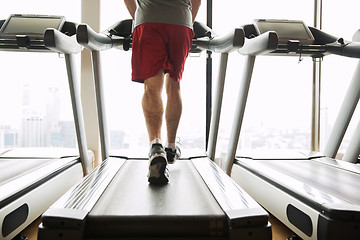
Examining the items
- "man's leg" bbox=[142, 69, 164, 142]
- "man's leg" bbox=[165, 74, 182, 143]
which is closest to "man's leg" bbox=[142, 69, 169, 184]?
"man's leg" bbox=[142, 69, 164, 142]

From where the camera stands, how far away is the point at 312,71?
3.51m

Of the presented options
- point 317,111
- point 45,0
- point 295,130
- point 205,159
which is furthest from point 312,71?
point 45,0

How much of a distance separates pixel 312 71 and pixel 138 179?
2.87 metres

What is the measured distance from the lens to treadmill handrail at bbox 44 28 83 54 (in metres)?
1.68

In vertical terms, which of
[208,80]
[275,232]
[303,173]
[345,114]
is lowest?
[275,232]

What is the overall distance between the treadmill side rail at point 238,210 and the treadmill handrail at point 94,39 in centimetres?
113

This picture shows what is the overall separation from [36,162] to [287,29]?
7.73ft

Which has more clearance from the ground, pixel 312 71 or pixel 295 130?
pixel 312 71

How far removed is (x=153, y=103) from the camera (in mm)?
1604

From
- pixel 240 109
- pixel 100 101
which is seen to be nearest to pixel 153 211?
pixel 240 109

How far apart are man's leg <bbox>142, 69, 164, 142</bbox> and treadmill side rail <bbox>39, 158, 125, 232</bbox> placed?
0.39 meters

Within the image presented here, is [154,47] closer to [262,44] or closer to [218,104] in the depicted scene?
[262,44]

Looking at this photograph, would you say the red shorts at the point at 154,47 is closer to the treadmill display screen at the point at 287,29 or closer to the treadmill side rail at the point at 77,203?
the treadmill side rail at the point at 77,203

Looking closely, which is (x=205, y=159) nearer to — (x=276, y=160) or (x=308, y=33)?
(x=276, y=160)
